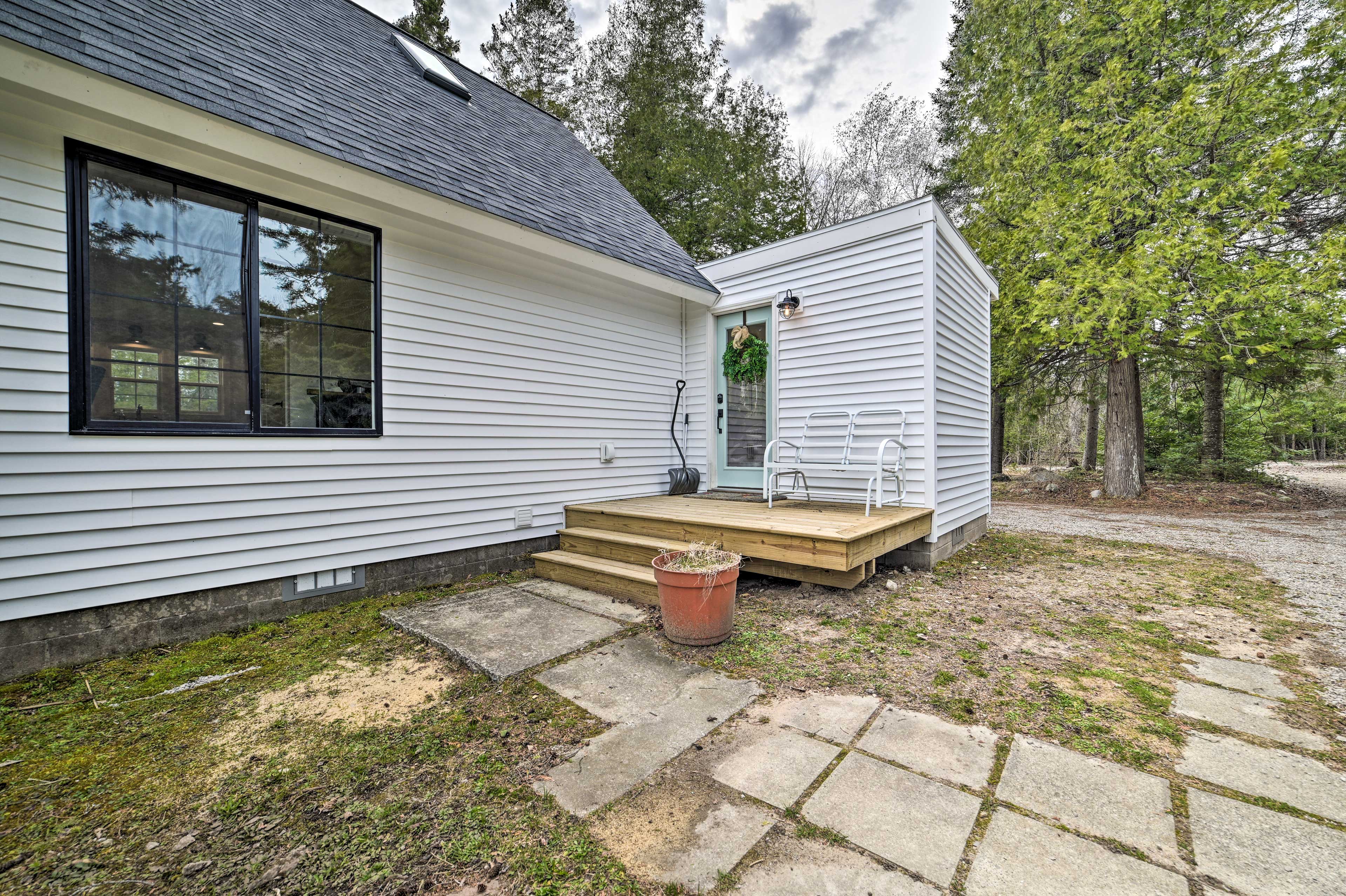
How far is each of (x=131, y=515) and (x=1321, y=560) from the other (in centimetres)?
862

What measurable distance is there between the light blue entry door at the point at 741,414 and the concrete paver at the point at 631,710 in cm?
300

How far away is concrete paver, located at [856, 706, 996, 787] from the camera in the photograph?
5.35 feet

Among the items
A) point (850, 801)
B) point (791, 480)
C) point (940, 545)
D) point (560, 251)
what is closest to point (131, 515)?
point (560, 251)

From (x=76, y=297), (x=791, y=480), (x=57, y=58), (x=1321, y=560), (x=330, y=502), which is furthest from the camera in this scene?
(x=791, y=480)

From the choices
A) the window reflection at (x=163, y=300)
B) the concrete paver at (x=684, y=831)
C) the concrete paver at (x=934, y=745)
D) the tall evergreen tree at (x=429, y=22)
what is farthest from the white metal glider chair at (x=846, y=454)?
the tall evergreen tree at (x=429, y=22)

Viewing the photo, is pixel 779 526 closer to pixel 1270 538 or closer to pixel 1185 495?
pixel 1270 538

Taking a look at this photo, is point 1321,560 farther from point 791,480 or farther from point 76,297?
point 76,297

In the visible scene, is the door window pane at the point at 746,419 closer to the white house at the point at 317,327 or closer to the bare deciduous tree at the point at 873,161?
the white house at the point at 317,327

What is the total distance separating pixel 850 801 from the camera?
4.90ft

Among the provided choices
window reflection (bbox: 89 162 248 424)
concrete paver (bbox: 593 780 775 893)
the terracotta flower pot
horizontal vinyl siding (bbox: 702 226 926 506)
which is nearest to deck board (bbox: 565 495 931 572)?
horizontal vinyl siding (bbox: 702 226 926 506)

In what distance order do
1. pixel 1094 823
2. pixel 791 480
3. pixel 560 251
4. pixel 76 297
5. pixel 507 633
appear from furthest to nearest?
1. pixel 791 480
2. pixel 560 251
3. pixel 507 633
4. pixel 76 297
5. pixel 1094 823

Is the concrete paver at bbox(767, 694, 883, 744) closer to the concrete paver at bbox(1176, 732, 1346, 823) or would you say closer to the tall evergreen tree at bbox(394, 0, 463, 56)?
the concrete paver at bbox(1176, 732, 1346, 823)

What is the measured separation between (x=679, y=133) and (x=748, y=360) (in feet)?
31.3

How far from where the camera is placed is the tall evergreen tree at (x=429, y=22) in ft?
36.0
